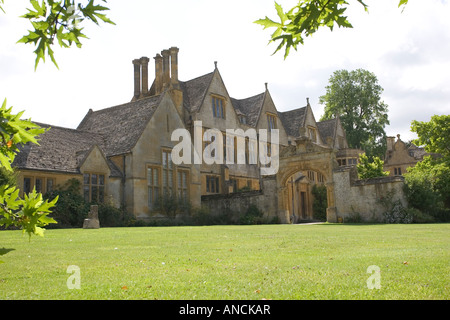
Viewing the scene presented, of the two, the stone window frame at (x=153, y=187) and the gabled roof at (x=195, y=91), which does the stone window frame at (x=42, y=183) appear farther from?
the gabled roof at (x=195, y=91)

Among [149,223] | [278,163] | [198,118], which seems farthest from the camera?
[198,118]

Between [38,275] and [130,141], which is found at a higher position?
[130,141]

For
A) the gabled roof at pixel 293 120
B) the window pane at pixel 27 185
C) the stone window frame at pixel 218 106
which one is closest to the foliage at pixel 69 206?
the window pane at pixel 27 185

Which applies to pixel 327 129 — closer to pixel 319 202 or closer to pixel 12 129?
pixel 319 202

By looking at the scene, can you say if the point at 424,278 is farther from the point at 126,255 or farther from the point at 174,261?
the point at 126,255

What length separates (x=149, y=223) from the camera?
2612 centimetres

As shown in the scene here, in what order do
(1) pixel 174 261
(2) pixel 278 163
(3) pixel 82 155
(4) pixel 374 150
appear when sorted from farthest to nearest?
(4) pixel 374 150 < (2) pixel 278 163 < (3) pixel 82 155 < (1) pixel 174 261

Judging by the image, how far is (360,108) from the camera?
55156 millimetres

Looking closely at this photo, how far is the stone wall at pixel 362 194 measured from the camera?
24.3 m

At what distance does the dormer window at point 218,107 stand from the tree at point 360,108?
23.3 metres

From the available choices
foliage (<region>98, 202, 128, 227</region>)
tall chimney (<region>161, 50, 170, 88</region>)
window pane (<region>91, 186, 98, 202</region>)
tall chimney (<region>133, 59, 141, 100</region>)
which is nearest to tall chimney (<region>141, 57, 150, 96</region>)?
tall chimney (<region>133, 59, 141, 100</region>)

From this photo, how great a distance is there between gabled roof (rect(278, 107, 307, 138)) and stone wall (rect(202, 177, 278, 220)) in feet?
51.1
